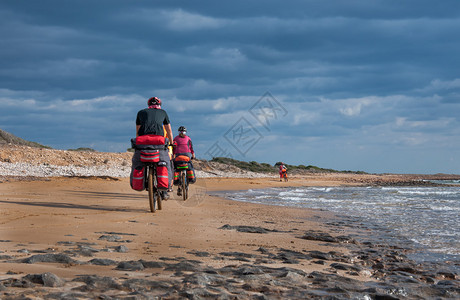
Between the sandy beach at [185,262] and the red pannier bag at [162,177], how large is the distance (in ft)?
3.48

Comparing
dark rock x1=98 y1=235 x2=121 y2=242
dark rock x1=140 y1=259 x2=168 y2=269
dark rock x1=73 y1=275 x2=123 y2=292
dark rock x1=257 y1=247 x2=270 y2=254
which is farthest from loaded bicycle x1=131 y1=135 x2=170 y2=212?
dark rock x1=73 y1=275 x2=123 y2=292

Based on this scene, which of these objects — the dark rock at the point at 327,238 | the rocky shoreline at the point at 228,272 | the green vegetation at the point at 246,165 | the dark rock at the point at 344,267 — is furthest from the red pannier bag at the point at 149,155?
the green vegetation at the point at 246,165

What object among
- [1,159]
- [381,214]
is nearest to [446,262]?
[381,214]

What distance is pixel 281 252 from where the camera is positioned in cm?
483

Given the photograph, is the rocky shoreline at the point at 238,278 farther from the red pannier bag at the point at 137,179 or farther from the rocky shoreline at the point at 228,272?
the red pannier bag at the point at 137,179

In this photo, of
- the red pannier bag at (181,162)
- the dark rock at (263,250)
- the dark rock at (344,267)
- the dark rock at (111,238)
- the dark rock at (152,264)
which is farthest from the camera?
the red pannier bag at (181,162)

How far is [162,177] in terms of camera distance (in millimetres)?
7980

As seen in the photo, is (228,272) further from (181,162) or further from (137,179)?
(181,162)

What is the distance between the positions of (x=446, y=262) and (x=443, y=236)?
2.23 m

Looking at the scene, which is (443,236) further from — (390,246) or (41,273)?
(41,273)

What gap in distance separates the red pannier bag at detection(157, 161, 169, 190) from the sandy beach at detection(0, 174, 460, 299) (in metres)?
1.06

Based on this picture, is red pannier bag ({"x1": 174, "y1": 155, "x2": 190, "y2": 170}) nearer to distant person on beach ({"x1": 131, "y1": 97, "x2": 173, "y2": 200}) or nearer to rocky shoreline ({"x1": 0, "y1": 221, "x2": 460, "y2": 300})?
distant person on beach ({"x1": 131, "y1": 97, "x2": 173, "y2": 200})

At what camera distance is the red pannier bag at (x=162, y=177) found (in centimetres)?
798

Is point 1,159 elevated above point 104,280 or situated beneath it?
elevated above
